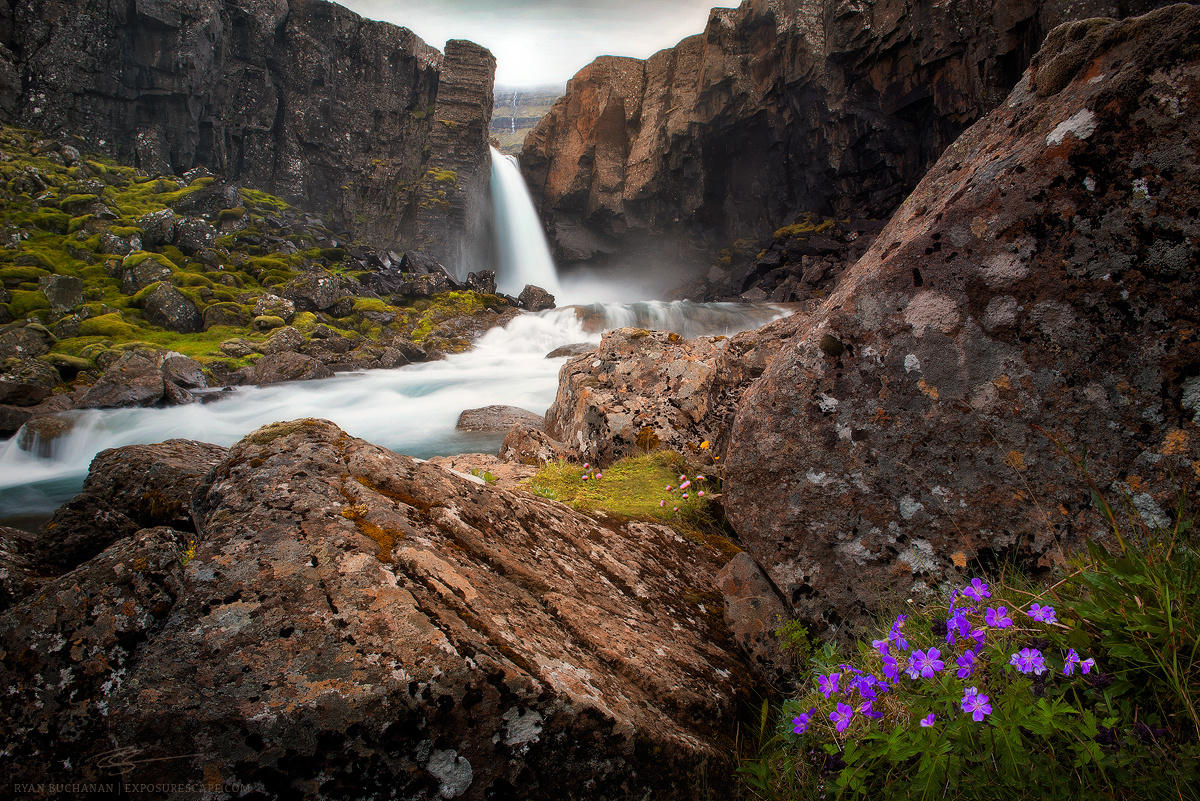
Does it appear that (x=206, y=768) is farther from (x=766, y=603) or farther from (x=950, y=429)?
(x=950, y=429)

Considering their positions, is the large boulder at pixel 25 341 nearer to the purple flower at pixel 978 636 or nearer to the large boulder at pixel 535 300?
the large boulder at pixel 535 300

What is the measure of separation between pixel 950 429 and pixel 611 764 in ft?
6.97

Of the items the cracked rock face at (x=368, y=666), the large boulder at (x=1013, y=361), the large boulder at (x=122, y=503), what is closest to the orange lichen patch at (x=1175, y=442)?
the large boulder at (x=1013, y=361)

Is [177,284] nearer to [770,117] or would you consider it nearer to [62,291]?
[62,291]

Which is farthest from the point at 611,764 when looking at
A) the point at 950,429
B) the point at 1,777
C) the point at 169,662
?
the point at 950,429

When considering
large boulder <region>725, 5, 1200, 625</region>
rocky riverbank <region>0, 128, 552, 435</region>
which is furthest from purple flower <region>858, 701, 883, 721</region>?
rocky riverbank <region>0, 128, 552, 435</region>

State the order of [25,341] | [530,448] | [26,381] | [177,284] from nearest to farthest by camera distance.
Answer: [530,448]
[26,381]
[25,341]
[177,284]

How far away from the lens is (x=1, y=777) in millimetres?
1615

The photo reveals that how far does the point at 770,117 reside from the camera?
39.1m

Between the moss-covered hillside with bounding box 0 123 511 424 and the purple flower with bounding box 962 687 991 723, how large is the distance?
23822 mm

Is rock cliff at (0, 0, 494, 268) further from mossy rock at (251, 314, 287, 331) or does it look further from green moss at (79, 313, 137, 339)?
green moss at (79, 313, 137, 339)

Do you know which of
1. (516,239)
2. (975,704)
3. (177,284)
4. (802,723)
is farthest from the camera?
(516,239)

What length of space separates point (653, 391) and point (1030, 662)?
204 inches
